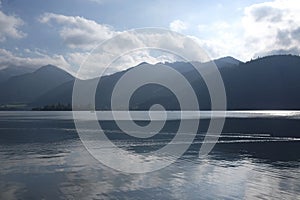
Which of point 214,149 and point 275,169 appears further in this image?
point 214,149

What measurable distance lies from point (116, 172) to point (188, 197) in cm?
1141

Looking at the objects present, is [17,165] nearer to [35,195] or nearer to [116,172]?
[116,172]

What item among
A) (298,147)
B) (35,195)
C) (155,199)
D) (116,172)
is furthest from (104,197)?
(298,147)

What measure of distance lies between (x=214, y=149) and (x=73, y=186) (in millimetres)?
31317

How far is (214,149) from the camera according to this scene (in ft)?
181

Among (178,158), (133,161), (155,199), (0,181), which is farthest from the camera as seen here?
(178,158)

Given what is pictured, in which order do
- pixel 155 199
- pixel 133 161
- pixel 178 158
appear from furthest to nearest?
pixel 178 158 → pixel 133 161 → pixel 155 199

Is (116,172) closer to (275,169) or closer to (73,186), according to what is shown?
(73,186)

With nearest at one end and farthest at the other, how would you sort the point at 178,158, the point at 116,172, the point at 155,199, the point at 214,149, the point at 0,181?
the point at 155,199 → the point at 0,181 → the point at 116,172 → the point at 178,158 → the point at 214,149

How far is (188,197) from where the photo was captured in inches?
994

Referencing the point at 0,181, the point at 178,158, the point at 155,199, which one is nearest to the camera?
the point at 155,199

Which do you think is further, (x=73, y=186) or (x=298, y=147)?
(x=298, y=147)

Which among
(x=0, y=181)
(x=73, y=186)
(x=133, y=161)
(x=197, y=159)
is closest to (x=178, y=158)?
(x=197, y=159)

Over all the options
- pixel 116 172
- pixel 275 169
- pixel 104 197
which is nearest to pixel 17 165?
pixel 116 172
